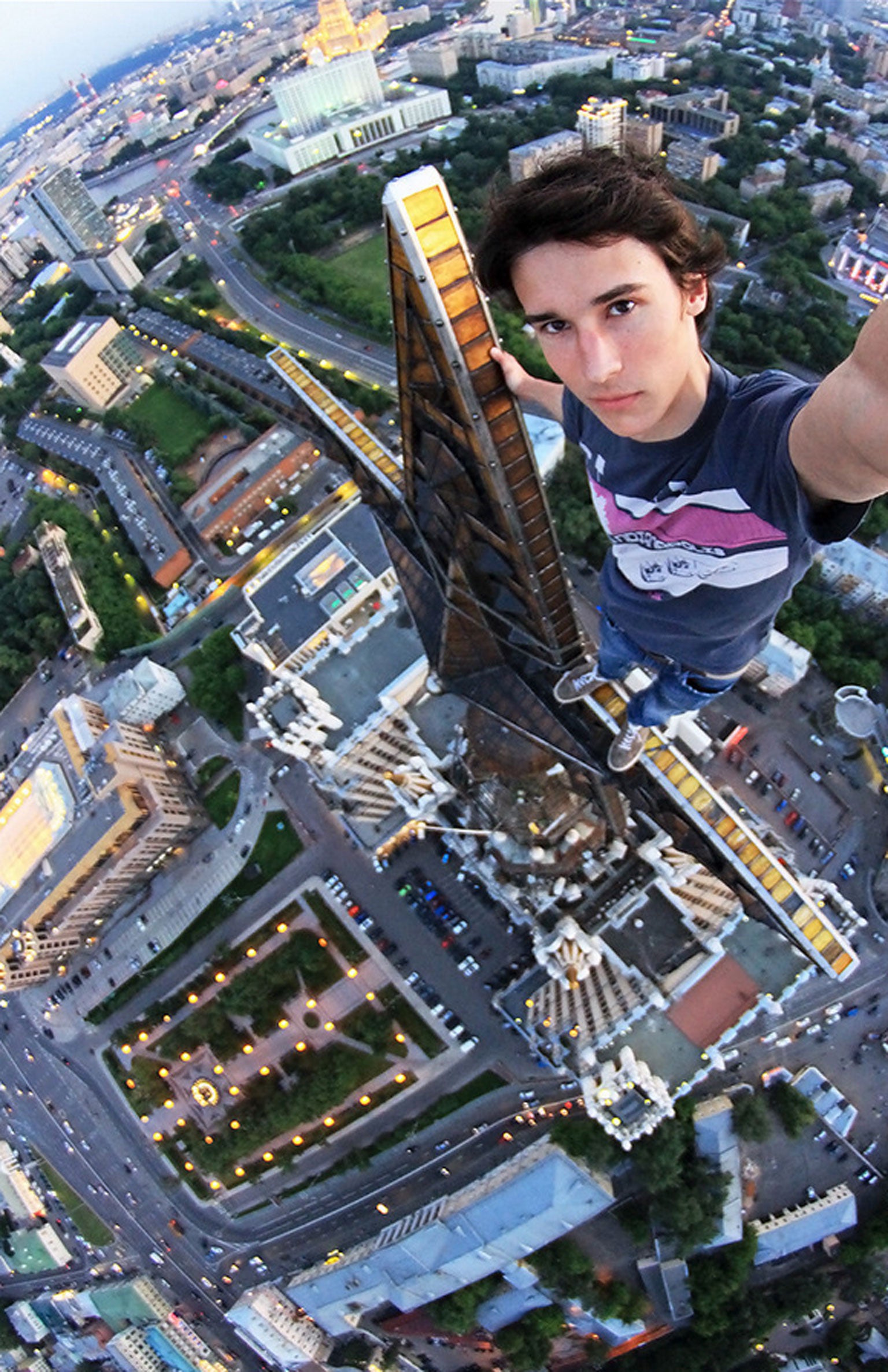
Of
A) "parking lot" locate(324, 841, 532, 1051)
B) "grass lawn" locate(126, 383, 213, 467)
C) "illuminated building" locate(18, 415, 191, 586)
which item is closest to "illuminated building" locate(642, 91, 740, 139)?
"grass lawn" locate(126, 383, 213, 467)

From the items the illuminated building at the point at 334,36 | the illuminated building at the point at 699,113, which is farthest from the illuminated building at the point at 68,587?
the illuminated building at the point at 334,36

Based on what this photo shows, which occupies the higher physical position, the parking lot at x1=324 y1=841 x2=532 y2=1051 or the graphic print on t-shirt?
the graphic print on t-shirt

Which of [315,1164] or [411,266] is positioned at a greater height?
[411,266]

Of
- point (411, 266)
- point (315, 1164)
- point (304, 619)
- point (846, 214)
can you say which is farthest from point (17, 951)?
point (846, 214)

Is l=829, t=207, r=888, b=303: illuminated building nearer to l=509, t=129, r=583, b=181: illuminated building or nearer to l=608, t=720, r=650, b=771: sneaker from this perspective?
l=509, t=129, r=583, b=181: illuminated building

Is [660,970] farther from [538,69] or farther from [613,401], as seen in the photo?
[538,69]

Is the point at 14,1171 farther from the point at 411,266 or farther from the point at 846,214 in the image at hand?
the point at 846,214

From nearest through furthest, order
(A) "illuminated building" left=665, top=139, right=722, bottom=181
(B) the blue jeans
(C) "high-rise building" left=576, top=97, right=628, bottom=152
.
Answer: (B) the blue jeans
(A) "illuminated building" left=665, top=139, right=722, bottom=181
(C) "high-rise building" left=576, top=97, right=628, bottom=152
